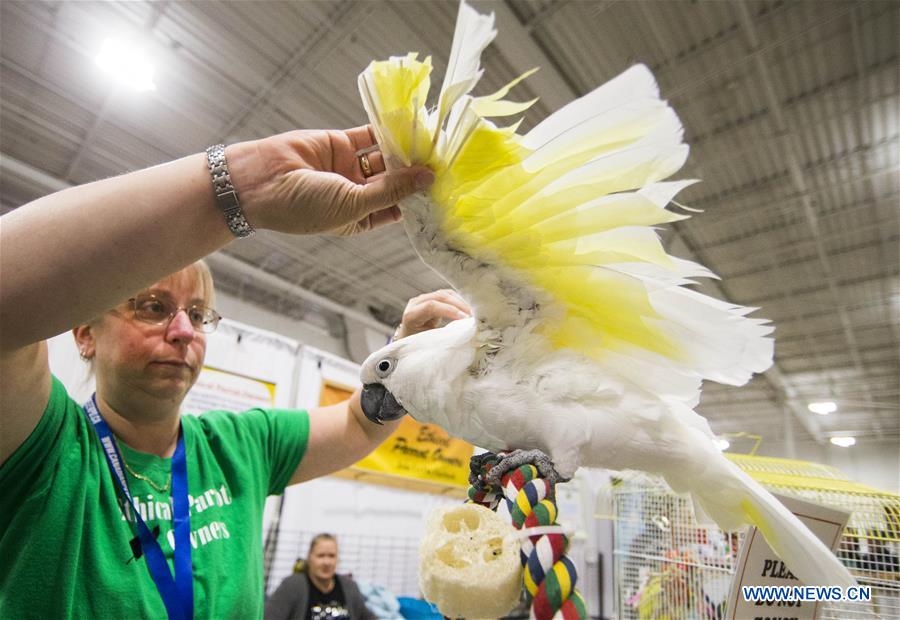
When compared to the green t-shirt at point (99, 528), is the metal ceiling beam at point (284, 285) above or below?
above

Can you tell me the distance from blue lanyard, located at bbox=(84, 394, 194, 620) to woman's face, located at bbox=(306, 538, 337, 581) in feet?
7.14

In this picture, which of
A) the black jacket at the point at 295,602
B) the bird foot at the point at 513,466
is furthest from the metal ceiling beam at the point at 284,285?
the bird foot at the point at 513,466

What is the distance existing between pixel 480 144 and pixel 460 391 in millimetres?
266

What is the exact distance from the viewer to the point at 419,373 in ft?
2.00

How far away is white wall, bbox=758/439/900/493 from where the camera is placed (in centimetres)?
415

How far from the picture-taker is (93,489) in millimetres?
842

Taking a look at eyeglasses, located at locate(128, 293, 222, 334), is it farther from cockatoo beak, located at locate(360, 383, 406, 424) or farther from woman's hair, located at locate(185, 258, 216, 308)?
cockatoo beak, located at locate(360, 383, 406, 424)

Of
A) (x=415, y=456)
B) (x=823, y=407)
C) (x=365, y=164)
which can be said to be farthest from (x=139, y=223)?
(x=823, y=407)

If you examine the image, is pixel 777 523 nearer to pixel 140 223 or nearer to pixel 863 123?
pixel 140 223

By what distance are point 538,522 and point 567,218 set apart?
303 millimetres

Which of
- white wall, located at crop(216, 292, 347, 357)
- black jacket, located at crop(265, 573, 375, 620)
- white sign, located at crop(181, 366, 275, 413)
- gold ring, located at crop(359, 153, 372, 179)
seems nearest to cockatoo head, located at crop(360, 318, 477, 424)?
gold ring, located at crop(359, 153, 372, 179)

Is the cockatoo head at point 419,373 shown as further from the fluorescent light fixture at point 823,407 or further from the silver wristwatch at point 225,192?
the fluorescent light fixture at point 823,407

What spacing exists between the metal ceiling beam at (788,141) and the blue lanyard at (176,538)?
112 inches

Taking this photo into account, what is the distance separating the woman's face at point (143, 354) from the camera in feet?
2.99
